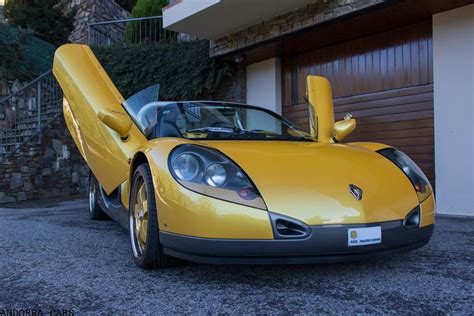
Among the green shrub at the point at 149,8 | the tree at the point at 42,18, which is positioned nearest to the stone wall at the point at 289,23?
the green shrub at the point at 149,8

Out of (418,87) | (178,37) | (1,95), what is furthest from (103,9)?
(418,87)

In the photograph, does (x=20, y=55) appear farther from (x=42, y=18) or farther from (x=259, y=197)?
(x=259, y=197)

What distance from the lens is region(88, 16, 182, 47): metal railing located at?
413 inches

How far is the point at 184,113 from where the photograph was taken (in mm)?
3396

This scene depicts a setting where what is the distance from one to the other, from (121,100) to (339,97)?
171 inches

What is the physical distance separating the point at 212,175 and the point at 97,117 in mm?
1893

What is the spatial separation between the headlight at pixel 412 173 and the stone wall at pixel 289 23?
337cm

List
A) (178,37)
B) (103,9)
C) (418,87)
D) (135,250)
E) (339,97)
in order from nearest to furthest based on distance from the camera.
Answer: (135,250)
(418,87)
(339,97)
(178,37)
(103,9)

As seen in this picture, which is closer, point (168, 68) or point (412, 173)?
point (412, 173)

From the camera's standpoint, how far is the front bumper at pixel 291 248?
2.10 meters

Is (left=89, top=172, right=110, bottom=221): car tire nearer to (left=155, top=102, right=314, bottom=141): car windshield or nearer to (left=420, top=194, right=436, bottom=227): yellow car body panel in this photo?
(left=155, top=102, right=314, bottom=141): car windshield

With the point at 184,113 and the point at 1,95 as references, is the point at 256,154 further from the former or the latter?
the point at 1,95

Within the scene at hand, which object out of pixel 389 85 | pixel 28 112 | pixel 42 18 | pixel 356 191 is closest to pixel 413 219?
pixel 356 191

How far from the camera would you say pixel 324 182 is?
233cm
